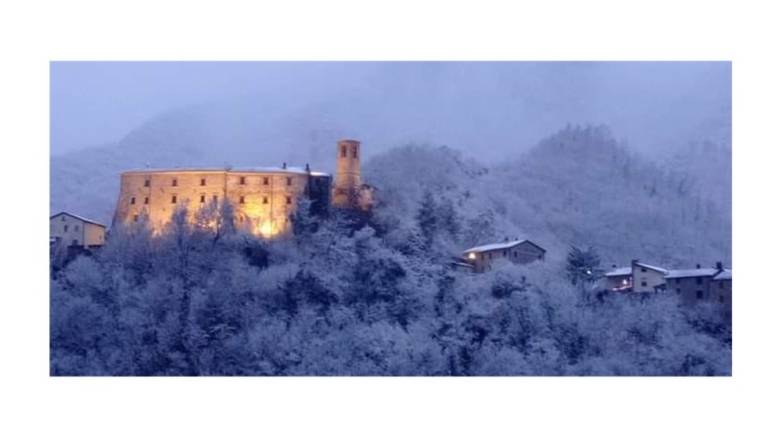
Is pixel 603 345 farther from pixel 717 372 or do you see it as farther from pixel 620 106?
pixel 620 106

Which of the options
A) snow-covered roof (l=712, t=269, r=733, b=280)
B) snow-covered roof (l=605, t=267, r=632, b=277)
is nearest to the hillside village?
snow-covered roof (l=605, t=267, r=632, b=277)

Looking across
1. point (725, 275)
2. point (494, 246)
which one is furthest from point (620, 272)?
point (494, 246)

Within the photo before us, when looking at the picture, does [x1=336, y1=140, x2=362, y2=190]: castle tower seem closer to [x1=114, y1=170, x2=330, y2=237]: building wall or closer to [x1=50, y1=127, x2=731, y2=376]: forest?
[x1=50, y1=127, x2=731, y2=376]: forest

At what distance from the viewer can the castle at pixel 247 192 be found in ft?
87.4

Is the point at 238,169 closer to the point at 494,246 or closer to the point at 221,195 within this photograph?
the point at 221,195

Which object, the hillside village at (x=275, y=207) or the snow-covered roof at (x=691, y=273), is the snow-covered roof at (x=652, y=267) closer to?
the hillside village at (x=275, y=207)

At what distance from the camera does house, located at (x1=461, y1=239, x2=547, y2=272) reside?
1036 inches

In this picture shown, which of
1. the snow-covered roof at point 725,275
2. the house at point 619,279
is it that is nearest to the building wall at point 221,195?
the house at point 619,279

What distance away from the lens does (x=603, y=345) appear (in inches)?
1001

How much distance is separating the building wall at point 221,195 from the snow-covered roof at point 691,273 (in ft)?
25.7

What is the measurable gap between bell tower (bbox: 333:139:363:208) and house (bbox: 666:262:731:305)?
6.74m

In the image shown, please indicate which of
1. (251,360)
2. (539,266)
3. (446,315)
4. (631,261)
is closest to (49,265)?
(251,360)

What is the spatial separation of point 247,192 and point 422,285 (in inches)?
165

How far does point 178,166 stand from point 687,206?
34.9 ft
